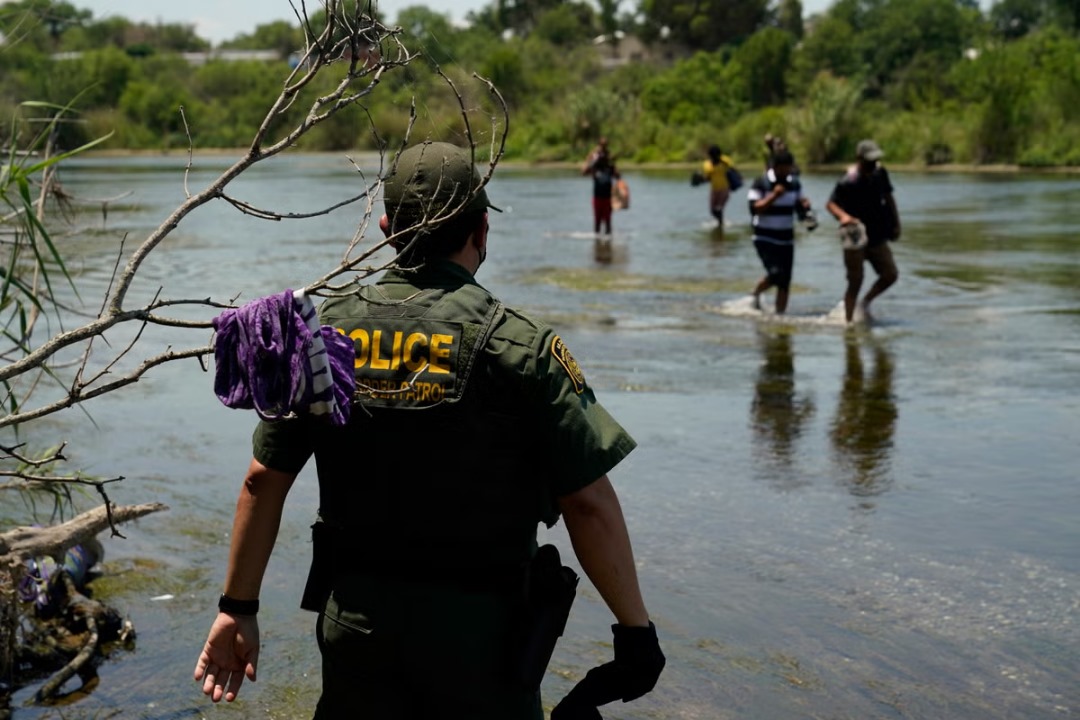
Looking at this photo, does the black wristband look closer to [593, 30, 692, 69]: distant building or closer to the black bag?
the black bag

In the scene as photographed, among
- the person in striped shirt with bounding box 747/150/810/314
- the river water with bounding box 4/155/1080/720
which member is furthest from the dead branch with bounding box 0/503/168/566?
the person in striped shirt with bounding box 747/150/810/314

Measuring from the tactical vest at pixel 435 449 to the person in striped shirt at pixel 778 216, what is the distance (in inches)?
390

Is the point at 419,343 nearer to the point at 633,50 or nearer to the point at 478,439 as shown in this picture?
the point at 478,439

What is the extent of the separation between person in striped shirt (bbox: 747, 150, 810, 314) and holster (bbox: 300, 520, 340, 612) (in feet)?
32.6

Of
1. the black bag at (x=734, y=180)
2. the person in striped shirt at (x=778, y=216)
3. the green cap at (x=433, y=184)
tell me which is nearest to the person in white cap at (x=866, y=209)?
the person in striped shirt at (x=778, y=216)

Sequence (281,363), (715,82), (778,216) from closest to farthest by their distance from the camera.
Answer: (281,363), (778,216), (715,82)

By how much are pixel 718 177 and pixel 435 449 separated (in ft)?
69.8

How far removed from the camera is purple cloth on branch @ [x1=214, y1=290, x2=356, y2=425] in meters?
2.92

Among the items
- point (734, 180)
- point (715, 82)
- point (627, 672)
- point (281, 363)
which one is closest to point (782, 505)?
point (627, 672)

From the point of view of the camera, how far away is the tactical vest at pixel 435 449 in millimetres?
3018

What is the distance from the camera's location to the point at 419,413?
3.02 metres

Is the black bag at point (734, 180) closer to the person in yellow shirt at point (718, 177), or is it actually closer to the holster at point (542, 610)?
the person in yellow shirt at point (718, 177)

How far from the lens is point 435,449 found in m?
3.03

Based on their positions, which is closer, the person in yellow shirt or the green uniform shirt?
the green uniform shirt
